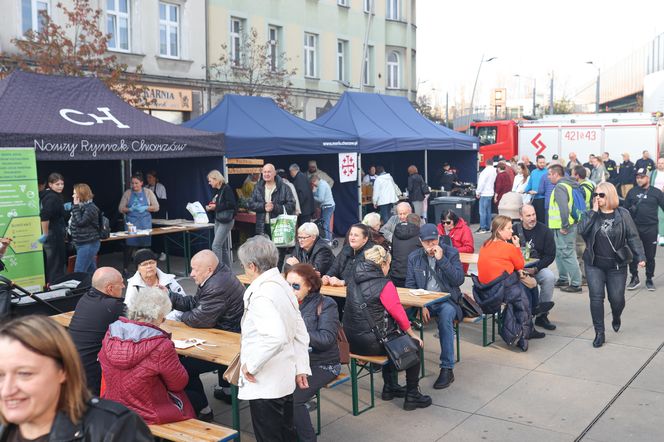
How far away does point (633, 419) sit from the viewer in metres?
5.77

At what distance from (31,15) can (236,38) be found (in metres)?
8.08

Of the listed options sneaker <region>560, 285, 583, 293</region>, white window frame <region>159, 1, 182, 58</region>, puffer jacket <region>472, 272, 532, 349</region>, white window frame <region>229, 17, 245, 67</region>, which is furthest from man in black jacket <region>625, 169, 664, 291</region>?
white window frame <region>229, 17, 245, 67</region>

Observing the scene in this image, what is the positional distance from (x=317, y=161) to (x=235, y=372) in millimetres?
13301

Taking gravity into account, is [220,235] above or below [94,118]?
below

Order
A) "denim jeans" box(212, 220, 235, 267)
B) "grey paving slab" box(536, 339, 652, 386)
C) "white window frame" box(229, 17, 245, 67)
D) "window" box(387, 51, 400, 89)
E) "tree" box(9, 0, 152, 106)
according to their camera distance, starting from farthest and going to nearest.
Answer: "window" box(387, 51, 400, 89), "white window frame" box(229, 17, 245, 67), "tree" box(9, 0, 152, 106), "denim jeans" box(212, 220, 235, 267), "grey paving slab" box(536, 339, 652, 386)

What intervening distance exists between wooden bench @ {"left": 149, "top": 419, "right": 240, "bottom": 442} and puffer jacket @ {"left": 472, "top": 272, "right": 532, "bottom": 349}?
3799mm

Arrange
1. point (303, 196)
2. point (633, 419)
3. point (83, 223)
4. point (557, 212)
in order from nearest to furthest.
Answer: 1. point (633, 419)
2. point (83, 223)
3. point (557, 212)
4. point (303, 196)

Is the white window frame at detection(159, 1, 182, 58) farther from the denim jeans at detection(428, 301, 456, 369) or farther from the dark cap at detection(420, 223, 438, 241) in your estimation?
the denim jeans at detection(428, 301, 456, 369)

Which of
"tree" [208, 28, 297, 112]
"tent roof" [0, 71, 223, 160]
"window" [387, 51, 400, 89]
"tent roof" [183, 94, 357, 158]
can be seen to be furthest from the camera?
Result: "window" [387, 51, 400, 89]

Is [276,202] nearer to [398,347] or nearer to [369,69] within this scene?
[398,347]

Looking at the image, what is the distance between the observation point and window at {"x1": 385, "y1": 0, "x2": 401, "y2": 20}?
33.8 m

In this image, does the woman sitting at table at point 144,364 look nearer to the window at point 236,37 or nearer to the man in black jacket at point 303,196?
the man in black jacket at point 303,196

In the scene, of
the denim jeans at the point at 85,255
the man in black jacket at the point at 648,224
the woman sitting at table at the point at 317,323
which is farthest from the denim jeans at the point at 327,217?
the woman sitting at table at the point at 317,323

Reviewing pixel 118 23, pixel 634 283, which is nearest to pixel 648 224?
pixel 634 283
